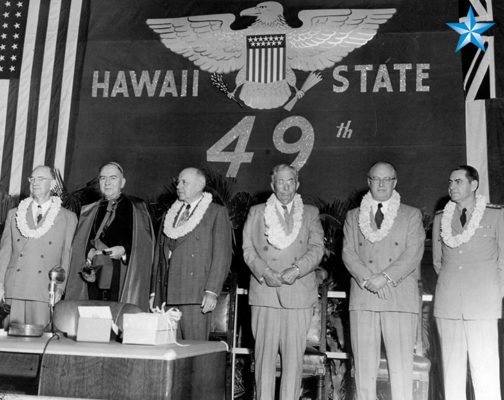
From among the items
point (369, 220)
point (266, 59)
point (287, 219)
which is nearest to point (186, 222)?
point (287, 219)

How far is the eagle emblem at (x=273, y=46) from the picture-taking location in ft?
20.7

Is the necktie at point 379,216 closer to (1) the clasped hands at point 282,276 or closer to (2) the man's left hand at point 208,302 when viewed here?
(1) the clasped hands at point 282,276

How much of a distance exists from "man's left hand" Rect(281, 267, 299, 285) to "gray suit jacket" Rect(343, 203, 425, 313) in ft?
1.13

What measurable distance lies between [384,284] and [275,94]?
296 cm

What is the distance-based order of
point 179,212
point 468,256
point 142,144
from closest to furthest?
point 468,256
point 179,212
point 142,144

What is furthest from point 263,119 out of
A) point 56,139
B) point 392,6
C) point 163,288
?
point 163,288

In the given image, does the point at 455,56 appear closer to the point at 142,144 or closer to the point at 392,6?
the point at 392,6

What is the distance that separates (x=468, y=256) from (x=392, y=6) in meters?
3.16

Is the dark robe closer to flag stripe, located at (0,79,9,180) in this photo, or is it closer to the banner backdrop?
the banner backdrop

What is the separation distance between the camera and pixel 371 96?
6199 millimetres

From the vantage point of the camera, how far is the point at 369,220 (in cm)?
410

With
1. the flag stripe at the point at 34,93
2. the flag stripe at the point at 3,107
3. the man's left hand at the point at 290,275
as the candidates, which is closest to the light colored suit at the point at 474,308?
the man's left hand at the point at 290,275

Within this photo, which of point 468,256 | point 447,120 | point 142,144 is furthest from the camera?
point 142,144

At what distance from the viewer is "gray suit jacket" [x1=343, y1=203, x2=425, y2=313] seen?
3.90 m
